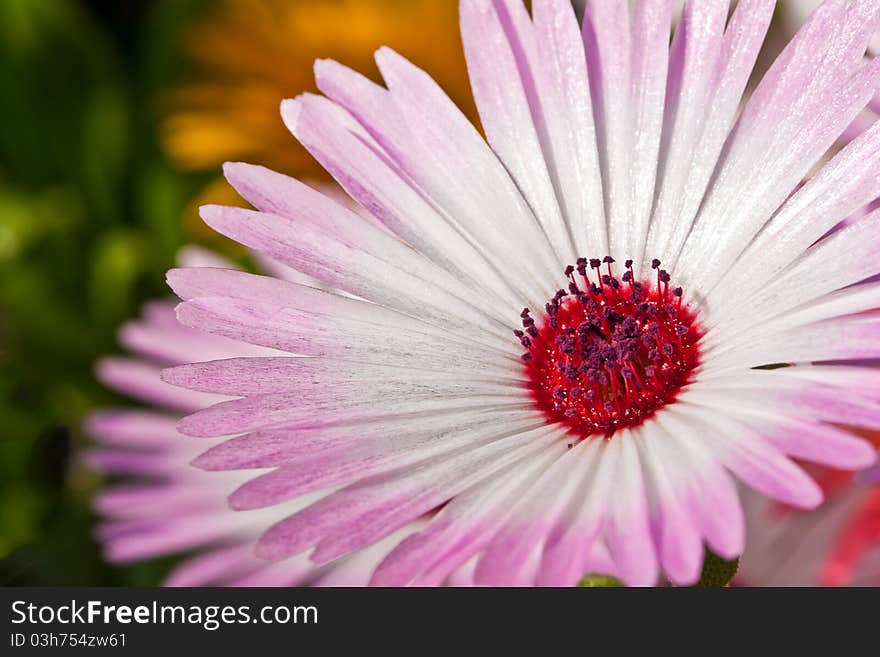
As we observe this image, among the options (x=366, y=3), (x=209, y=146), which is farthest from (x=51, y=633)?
(x=366, y=3)

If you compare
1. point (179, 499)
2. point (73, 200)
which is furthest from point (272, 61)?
point (179, 499)

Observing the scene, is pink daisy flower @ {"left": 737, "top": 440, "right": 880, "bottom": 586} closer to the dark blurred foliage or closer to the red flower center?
the red flower center

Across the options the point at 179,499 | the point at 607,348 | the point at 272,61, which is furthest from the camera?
the point at 272,61

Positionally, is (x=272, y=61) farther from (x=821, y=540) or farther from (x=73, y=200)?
(x=821, y=540)

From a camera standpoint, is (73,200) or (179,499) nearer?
(179,499)

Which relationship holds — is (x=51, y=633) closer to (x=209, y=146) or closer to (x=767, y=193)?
(x=767, y=193)

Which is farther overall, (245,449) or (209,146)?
(209,146)

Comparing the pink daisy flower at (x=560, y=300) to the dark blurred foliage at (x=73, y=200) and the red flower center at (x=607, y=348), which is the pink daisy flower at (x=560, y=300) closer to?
the red flower center at (x=607, y=348)
